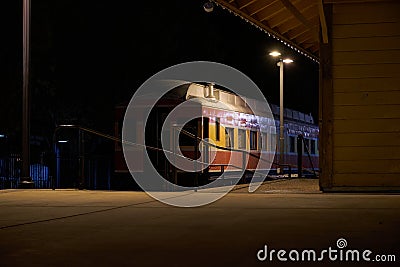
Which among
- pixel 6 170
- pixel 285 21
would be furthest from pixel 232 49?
pixel 285 21

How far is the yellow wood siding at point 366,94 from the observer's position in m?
10.7

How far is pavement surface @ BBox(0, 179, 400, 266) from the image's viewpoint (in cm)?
456

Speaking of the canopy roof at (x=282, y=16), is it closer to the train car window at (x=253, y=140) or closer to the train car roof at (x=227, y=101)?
the train car roof at (x=227, y=101)

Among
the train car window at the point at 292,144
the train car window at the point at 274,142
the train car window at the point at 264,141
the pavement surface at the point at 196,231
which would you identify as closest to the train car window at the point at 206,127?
the train car window at the point at 264,141

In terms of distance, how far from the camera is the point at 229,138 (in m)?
20.9

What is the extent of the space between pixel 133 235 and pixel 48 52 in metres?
24.0

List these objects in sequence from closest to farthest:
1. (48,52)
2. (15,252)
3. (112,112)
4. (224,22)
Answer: (15,252) → (48,52) → (112,112) → (224,22)

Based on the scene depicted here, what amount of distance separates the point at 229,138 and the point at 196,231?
15.0 m

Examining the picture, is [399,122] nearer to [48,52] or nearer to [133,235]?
[133,235]

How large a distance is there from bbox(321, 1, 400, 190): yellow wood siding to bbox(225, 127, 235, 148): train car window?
9.93 m

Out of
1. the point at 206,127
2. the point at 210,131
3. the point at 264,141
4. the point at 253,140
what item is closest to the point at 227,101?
the point at 253,140

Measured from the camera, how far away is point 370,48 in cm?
1074

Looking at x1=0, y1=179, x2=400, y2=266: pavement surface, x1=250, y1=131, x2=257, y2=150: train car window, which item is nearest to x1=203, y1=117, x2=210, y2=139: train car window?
x1=250, y1=131, x2=257, y2=150: train car window

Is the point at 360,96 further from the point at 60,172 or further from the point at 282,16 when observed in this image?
the point at 60,172
